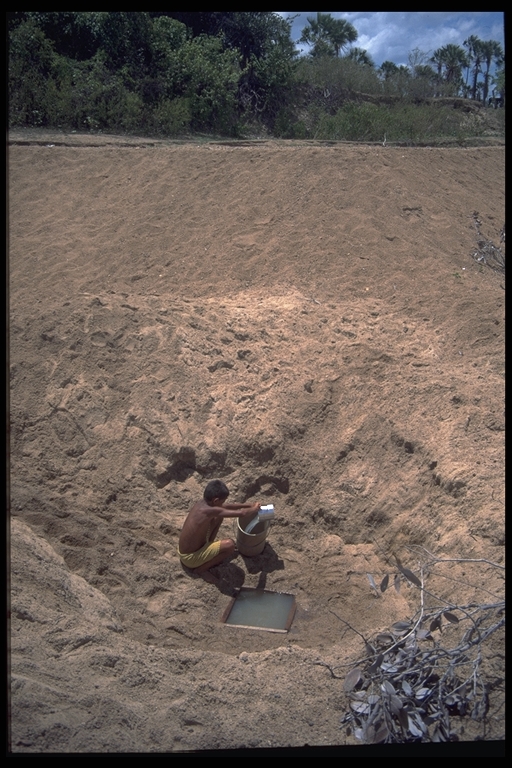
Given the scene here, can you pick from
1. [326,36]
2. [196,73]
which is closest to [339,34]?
[326,36]

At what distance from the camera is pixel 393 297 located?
313 inches

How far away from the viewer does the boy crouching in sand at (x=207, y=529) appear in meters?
4.57

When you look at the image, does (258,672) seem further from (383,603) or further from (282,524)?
(282,524)

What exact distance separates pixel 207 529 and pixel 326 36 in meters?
16.0

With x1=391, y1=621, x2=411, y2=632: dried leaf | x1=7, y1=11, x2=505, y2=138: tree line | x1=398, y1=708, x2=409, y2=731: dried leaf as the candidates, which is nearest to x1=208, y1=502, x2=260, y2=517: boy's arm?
x1=391, y1=621, x2=411, y2=632: dried leaf

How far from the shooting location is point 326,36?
17.0 metres

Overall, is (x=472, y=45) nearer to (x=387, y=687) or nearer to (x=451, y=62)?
(x=451, y=62)

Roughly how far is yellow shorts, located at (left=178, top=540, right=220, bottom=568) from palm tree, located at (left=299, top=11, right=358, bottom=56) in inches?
585

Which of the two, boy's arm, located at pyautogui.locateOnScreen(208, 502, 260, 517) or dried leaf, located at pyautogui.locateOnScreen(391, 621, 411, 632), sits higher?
boy's arm, located at pyautogui.locateOnScreen(208, 502, 260, 517)

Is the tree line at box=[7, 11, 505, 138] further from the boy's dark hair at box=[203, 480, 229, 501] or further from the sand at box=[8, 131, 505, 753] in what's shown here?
the boy's dark hair at box=[203, 480, 229, 501]

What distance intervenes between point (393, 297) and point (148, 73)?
8.76 m

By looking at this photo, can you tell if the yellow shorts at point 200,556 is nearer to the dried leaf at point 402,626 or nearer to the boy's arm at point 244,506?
the boy's arm at point 244,506

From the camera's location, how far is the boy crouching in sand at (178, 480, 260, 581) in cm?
457

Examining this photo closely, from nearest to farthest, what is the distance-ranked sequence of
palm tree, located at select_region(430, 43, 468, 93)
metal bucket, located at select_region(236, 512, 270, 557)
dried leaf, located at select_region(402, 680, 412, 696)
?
1. dried leaf, located at select_region(402, 680, 412, 696)
2. metal bucket, located at select_region(236, 512, 270, 557)
3. palm tree, located at select_region(430, 43, 468, 93)
